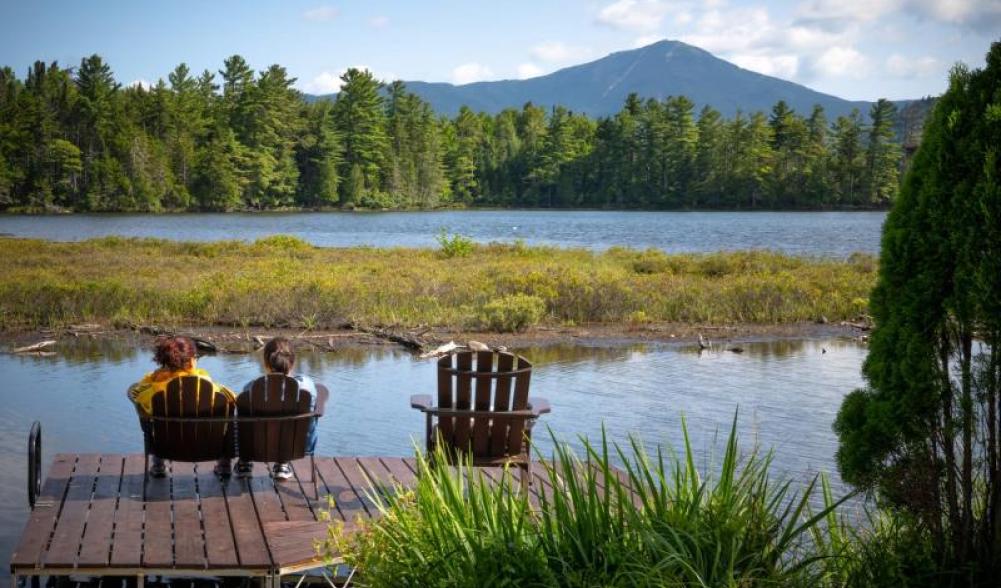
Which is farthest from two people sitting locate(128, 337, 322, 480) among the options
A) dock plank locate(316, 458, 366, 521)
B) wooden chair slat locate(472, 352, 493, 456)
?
wooden chair slat locate(472, 352, 493, 456)

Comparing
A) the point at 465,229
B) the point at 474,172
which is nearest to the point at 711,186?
the point at 474,172

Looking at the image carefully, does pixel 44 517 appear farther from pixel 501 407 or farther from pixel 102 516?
pixel 501 407

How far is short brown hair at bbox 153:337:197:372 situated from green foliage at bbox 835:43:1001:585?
4.06 metres

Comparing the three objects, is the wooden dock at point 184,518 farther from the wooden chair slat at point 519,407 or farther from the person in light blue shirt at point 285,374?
the wooden chair slat at point 519,407

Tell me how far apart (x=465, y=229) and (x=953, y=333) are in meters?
69.3

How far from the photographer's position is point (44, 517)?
5.72 metres

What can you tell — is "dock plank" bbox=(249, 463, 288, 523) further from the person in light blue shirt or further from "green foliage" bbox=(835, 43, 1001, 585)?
"green foliage" bbox=(835, 43, 1001, 585)

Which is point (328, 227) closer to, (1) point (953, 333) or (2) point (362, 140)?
(2) point (362, 140)

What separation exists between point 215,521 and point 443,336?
1156 centimetres

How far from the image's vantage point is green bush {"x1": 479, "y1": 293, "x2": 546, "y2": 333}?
59.2ft

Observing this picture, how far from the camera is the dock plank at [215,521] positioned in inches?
203

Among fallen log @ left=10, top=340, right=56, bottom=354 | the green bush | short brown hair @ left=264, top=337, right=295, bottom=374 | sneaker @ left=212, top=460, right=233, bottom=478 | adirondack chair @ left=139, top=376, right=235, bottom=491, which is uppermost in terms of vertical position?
short brown hair @ left=264, top=337, right=295, bottom=374

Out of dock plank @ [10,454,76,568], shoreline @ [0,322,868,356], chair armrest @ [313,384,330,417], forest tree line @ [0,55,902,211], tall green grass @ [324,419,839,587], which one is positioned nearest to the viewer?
tall green grass @ [324,419,839,587]

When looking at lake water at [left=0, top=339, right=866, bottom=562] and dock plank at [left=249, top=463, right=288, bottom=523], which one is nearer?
dock plank at [left=249, top=463, right=288, bottom=523]
